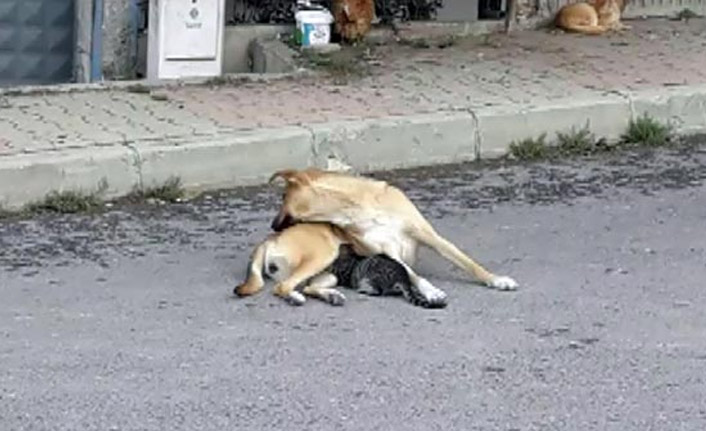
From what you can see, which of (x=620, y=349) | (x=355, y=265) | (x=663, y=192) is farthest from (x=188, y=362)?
(x=663, y=192)

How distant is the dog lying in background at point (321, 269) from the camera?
20.9 ft

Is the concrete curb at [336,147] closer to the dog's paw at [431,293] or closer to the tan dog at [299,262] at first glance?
the tan dog at [299,262]

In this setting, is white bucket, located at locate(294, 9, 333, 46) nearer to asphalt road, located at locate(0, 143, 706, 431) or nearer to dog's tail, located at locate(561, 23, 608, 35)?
dog's tail, located at locate(561, 23, 608, 35)

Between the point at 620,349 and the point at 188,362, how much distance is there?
155cm

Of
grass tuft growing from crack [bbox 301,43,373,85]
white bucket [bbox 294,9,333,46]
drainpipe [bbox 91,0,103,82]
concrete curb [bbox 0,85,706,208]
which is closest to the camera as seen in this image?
concrete curb [bbox 0,85,706,208]

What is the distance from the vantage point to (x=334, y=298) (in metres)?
6.33

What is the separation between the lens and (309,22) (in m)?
10.5

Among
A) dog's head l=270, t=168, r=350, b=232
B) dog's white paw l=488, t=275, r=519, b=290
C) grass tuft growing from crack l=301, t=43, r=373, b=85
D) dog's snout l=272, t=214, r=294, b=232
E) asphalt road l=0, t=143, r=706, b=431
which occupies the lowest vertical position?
asphalt road l=0, t=143, r=706, b=431

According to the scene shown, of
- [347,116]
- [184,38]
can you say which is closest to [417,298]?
[347,116]

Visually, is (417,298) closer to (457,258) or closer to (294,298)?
(457,258)

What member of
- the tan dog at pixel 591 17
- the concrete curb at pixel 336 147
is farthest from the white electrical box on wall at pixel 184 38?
the tan dog at pixel 591 17

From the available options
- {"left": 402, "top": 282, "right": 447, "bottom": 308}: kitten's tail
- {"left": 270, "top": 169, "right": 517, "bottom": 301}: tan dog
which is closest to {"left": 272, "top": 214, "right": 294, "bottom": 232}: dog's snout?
{"left": 270, "top": 169, "right": 517, "bottom": 301}: tan dog

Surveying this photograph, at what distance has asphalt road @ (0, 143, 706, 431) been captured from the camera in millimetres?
5188

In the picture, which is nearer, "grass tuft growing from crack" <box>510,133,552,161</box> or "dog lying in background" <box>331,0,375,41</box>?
"grass tuft growing from crack" <box>510,133,552,161</box>
